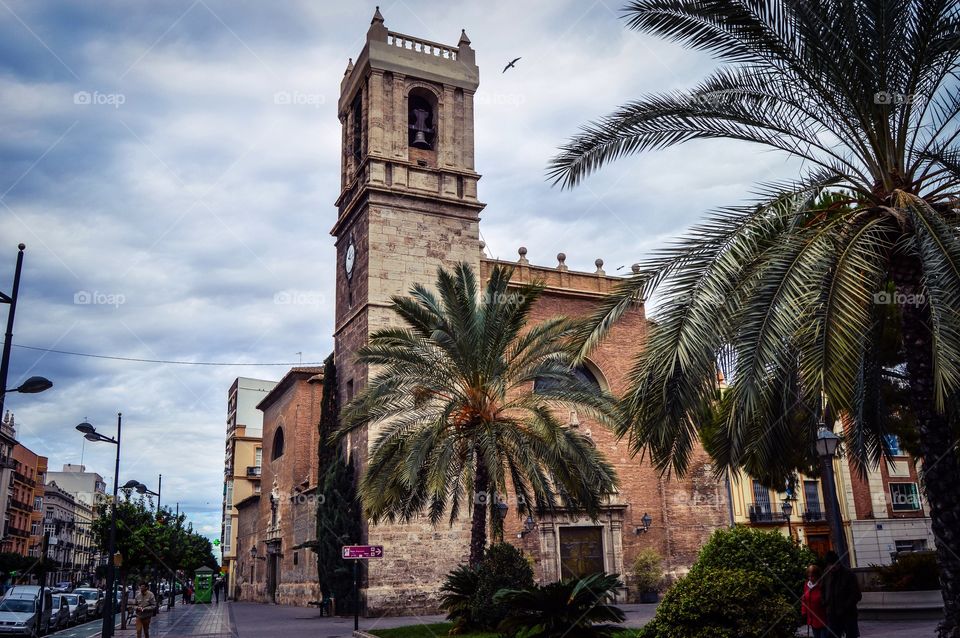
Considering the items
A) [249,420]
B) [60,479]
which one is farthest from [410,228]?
[60,479]

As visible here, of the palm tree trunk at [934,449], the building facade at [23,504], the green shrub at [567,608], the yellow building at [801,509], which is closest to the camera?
the palm tree trunk at [934,449]

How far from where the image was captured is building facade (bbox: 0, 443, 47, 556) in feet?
197

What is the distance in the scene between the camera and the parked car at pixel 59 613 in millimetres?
25391

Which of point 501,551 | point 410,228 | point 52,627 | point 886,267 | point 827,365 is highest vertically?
point 410,228

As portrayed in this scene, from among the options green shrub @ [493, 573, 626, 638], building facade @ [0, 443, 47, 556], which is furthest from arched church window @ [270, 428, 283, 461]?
green shrub @ [493, 573, 626, 638]

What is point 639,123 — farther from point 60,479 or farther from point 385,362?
point 60,479

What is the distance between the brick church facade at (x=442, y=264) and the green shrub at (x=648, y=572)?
0.35m

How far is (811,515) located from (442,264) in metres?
23.6

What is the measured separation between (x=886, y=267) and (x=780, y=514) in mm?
31098

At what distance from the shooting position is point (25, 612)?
21.9m

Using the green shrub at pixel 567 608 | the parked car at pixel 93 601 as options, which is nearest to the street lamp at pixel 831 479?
the green shrub at pixel 567 608

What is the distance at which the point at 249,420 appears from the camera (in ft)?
256
